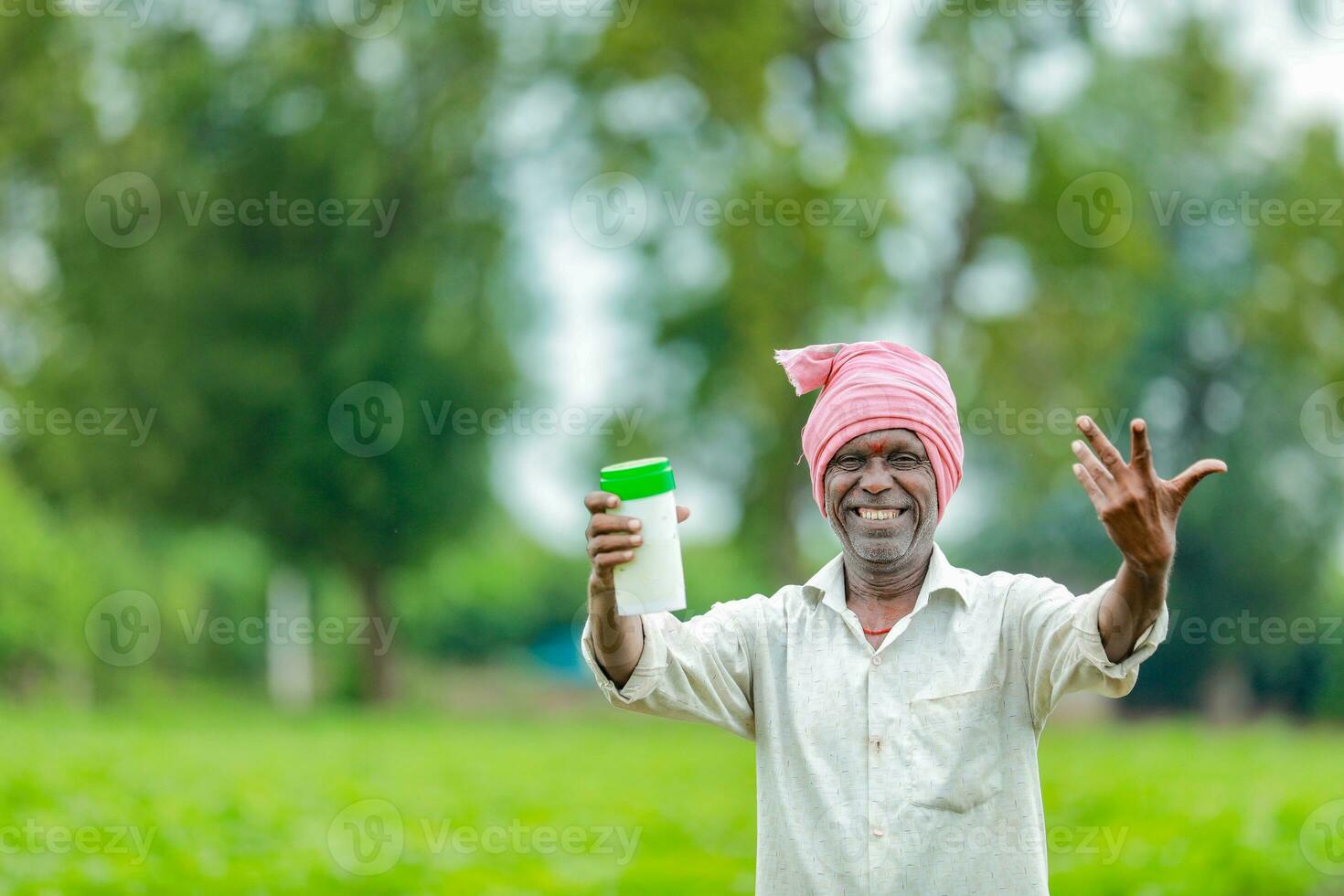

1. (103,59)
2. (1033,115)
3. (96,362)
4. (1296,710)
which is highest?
(103,59)

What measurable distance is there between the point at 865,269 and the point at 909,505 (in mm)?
17375

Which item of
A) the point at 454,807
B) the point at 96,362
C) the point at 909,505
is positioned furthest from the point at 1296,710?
the point at 909,505

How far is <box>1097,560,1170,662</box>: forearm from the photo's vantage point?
2777mm

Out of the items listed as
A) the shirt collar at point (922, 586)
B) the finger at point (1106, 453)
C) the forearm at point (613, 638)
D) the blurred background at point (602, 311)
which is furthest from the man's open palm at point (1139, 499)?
the blurred background at point (602, 311)

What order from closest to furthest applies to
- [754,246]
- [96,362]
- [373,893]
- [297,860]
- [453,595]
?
1. [373,893]
2. [297,860]
3. [754,246]
4. [96,362]
5. [453,595]

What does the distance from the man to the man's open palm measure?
20 mm

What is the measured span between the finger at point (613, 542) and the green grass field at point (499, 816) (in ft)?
15.5

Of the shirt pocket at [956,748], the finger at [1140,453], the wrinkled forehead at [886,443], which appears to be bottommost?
the shirt pocket at [956,748]

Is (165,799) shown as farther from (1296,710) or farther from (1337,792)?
(1296,710)

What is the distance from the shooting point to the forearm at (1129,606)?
109 inches

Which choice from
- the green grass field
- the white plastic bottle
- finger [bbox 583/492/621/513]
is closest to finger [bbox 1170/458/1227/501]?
the white plastic bottle

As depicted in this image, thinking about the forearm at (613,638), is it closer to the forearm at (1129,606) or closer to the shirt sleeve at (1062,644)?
the shirt sleeve at (1062,644)

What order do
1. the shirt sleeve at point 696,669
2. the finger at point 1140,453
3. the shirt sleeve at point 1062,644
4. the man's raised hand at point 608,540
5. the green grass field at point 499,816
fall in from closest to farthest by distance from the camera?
1. the finger at point 1140,453
2. the shirt sleeve at point 1062,644
3. the man's raised hand at point 608,540
4. the shirt sleeve at point 696,669
5. the green grass field at point 499,816

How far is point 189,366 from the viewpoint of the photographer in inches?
891
